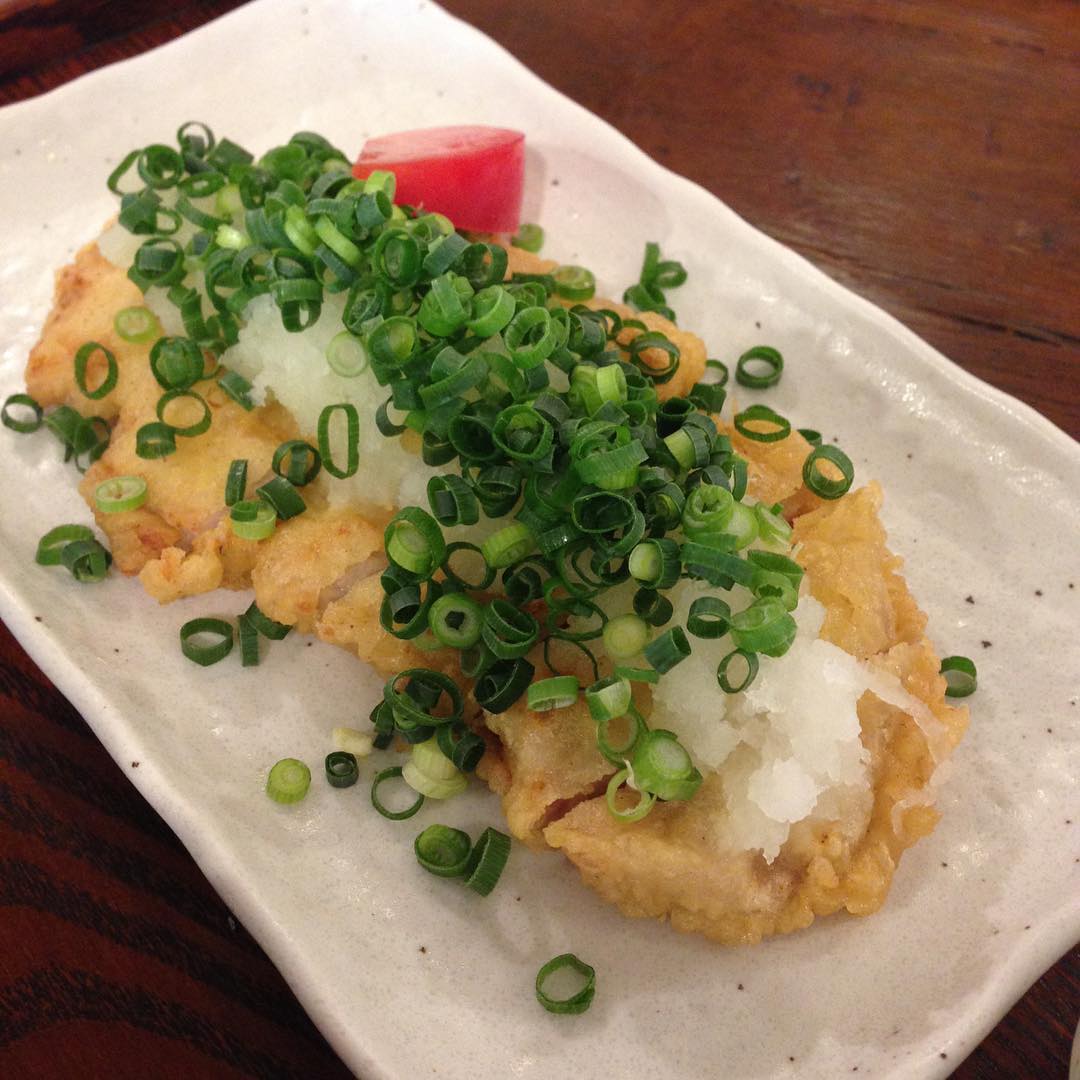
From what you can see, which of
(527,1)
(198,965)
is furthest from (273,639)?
(527,1)

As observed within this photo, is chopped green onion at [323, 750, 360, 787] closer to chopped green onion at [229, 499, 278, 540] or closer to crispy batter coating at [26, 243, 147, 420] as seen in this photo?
chopped green onion at [229, 499, 278, 540]

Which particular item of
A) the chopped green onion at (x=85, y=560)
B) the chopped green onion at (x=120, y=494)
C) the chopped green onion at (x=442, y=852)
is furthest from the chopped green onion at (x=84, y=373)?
the chopped green onion at (x=442, y=852)

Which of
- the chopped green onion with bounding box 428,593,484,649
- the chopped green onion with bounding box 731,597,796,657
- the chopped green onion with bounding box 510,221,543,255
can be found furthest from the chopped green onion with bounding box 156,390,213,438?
the chopped green onion with bounding box 731,597,796,657

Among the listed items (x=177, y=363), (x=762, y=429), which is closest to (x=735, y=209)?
(x=762, y=429)

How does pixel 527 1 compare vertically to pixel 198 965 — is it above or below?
above

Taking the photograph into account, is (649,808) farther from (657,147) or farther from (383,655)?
(657,147)

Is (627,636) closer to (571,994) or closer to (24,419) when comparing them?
(571,994)
